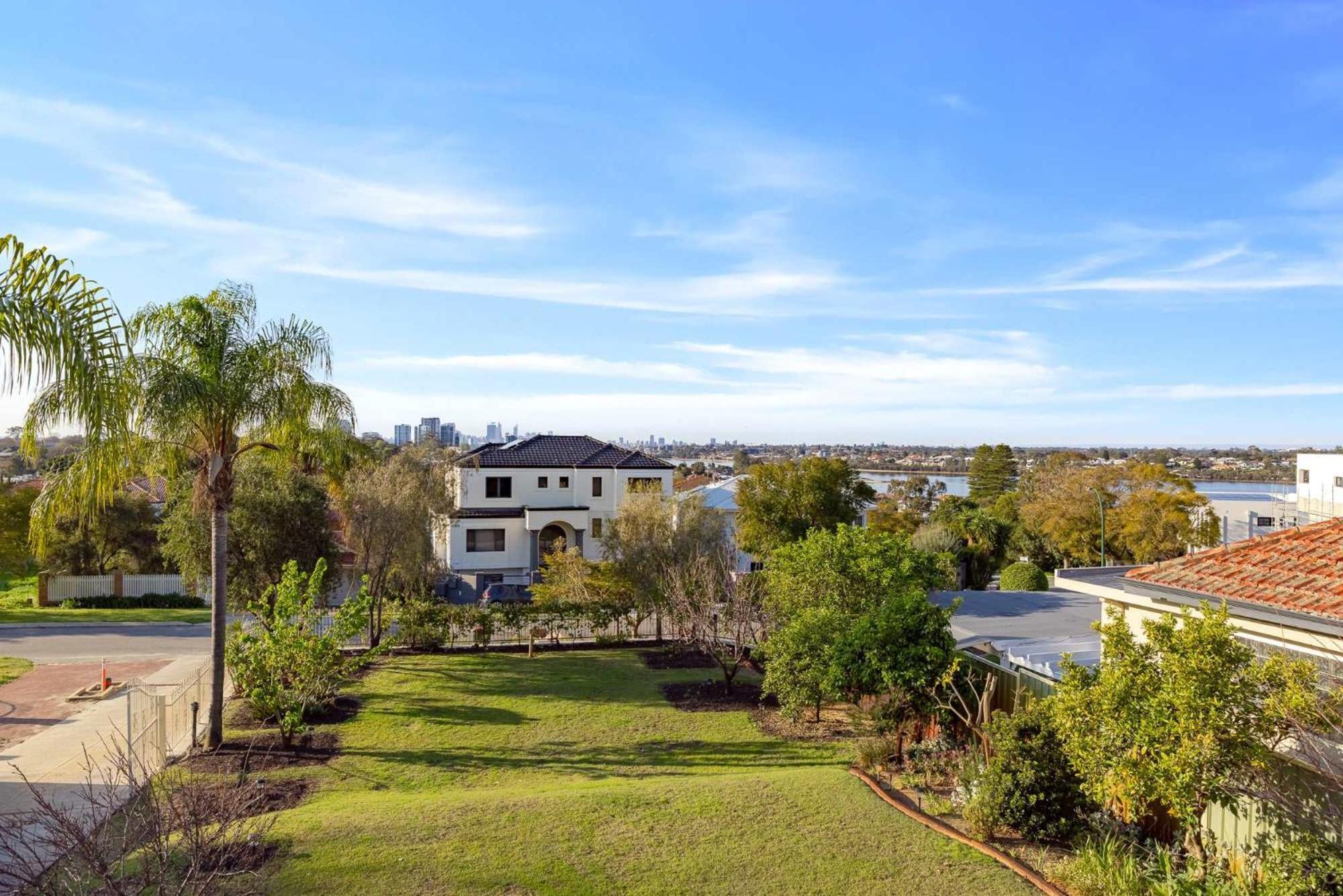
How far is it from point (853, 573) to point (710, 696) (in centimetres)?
431

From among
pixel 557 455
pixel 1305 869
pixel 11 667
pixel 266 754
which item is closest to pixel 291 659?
pixel 266 754

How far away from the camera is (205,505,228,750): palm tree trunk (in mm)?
13102

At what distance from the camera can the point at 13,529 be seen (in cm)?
2686

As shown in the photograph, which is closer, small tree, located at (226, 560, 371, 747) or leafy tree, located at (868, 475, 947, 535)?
small tree, located at (226, 560, 371, 747)

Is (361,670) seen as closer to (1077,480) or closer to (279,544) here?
(279,544)

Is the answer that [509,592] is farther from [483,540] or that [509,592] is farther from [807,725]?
[807,725]

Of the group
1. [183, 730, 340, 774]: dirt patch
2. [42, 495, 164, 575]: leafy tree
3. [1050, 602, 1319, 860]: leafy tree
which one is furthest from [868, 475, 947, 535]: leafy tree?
[42, 495, 164, 575]: leafy tree

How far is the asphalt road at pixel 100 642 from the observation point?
20.4m

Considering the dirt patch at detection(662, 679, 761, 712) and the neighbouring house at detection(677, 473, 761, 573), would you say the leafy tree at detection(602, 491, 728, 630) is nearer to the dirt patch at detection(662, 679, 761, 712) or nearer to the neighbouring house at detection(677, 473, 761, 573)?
the dirt patch at detection(662, 679, 761, 712)

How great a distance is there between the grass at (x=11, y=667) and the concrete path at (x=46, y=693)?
6.9 inches

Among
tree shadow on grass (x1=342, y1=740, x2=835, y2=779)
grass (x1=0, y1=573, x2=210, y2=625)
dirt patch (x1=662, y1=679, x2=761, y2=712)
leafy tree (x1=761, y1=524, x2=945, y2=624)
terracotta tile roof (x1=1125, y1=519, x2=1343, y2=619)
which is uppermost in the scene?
terracotta tile roof (x1=1125, y1=519, x2=1343, y2=619)

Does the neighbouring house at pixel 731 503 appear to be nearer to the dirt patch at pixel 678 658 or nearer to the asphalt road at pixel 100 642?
the dirt patch at pixel 678 658

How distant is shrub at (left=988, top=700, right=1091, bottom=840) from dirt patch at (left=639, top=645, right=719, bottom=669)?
1093cm

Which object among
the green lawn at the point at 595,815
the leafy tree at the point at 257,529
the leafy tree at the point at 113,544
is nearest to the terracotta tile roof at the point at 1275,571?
the green lawn at the point at 595,815
